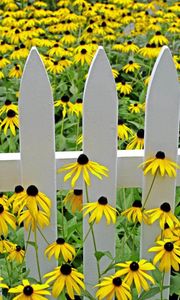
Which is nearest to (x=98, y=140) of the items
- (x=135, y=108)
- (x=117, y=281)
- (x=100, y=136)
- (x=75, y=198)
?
(x=100, y=136)

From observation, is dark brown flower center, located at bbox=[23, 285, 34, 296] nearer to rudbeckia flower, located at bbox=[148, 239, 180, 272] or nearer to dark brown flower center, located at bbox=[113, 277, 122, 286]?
dark brown flower center, located at bbox=[113, 277, 122, 286]

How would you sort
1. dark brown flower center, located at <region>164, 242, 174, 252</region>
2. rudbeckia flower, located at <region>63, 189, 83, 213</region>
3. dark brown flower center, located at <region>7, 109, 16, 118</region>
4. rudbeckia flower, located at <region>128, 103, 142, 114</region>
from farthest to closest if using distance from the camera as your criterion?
rudbeckia flower, located at <region>128, 103, 142, 114</region> → dark brown flower center, located at <region>7, 109, 16, 118</region> → rudbeckia flower, located at <region>63, 189, 83, 213</region> → dark brown flower center, located at <region>164, 242, 174, 252</region>

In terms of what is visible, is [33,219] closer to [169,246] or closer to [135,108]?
[169,246]

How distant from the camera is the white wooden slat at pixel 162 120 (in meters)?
1.90

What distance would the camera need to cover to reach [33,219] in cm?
189

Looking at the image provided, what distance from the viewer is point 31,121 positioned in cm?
189

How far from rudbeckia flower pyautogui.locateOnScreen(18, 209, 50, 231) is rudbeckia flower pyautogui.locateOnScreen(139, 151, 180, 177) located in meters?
0.32

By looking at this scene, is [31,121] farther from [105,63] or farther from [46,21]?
[46,21]

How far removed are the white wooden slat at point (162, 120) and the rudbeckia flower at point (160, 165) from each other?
0.03m

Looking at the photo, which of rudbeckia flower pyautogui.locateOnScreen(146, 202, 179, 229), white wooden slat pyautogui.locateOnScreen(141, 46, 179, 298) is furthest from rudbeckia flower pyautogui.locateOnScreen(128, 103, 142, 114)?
rudbeckia flower pyautogui.locateOnScreen(146, 202, 179, 229)

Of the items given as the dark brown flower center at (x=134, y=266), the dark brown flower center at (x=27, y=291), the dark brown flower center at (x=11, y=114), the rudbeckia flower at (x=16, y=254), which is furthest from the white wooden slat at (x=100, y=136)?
the dark brown flower center at (x=11, y=114)

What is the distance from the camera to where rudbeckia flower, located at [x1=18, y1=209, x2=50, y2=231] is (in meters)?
1.88

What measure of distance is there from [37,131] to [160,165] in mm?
371

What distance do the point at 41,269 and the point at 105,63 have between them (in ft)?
2.20
